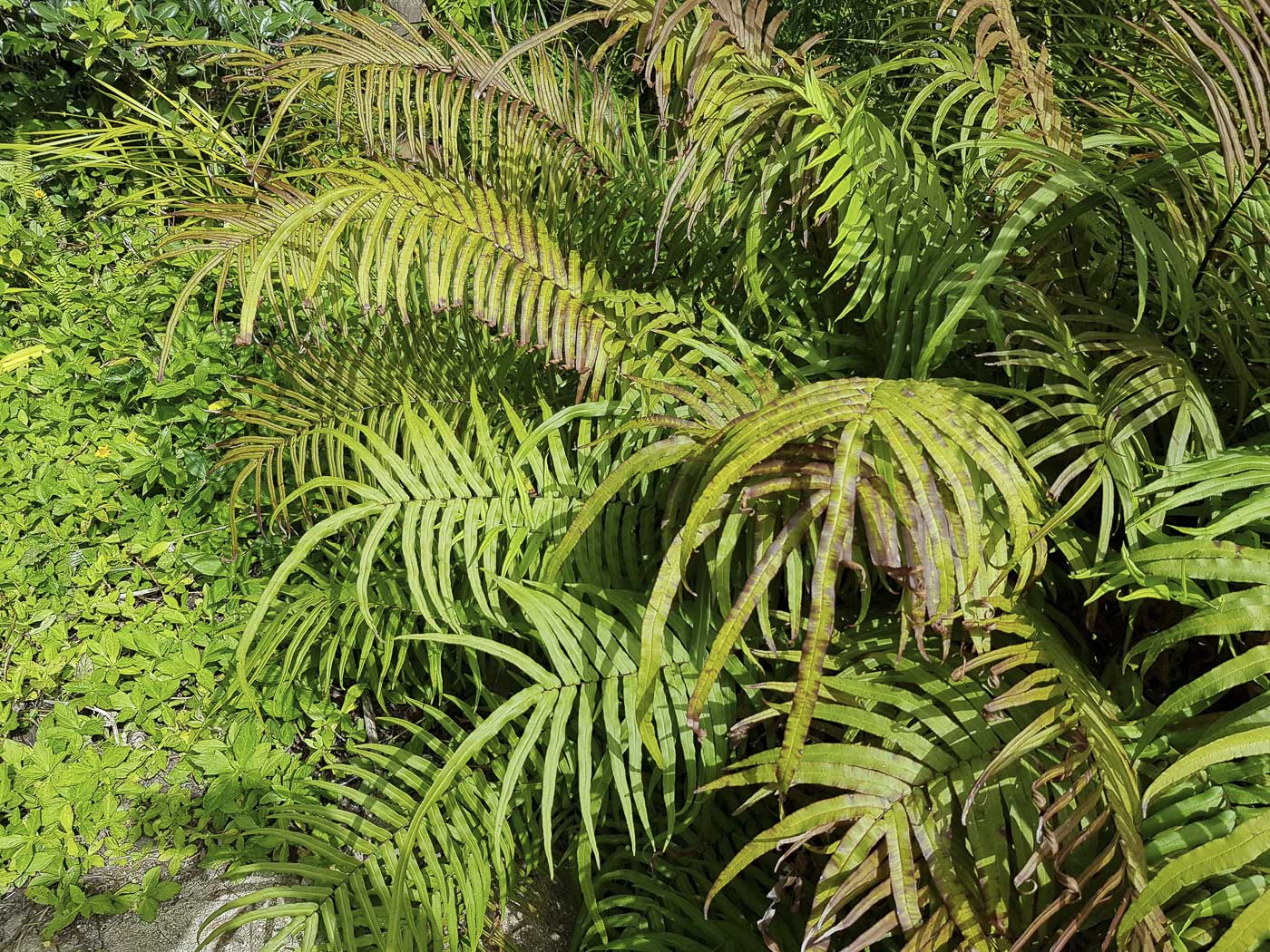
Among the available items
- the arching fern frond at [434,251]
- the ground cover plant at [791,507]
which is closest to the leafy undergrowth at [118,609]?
the ground cover plant at [791,507]

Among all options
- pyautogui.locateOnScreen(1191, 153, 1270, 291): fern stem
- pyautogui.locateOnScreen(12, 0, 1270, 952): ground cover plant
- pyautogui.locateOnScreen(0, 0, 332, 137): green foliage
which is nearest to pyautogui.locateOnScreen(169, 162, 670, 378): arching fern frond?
pyautogui.locateOnScreen(12, 0, 1270, 952): ground cover plant

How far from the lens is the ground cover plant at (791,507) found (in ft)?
3.09

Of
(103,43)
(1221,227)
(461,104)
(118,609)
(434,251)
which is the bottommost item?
(118,609)

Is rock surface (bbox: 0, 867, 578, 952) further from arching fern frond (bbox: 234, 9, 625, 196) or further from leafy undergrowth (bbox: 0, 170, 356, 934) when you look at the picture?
arching fern frond (bbox: 234, 9, 625, 196)

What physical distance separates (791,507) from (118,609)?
1439mm

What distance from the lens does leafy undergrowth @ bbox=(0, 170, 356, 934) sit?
5.06 ft

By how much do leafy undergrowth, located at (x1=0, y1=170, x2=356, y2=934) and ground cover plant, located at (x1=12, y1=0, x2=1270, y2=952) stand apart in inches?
4.5

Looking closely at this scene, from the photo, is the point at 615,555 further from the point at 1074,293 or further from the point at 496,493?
the point at 1074,293

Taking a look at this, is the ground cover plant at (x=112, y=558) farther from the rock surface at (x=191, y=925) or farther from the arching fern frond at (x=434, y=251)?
the arching fern frond at (x=434, y=251)

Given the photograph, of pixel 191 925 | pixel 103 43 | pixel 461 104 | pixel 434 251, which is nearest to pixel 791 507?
pixel 434 251

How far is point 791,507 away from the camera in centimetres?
109

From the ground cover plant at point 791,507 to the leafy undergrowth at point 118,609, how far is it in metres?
0.11

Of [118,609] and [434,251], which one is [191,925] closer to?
[118,609]

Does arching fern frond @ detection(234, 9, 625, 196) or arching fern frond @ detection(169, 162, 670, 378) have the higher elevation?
arching fern frond @ detection(234, 9, 625, 196)
